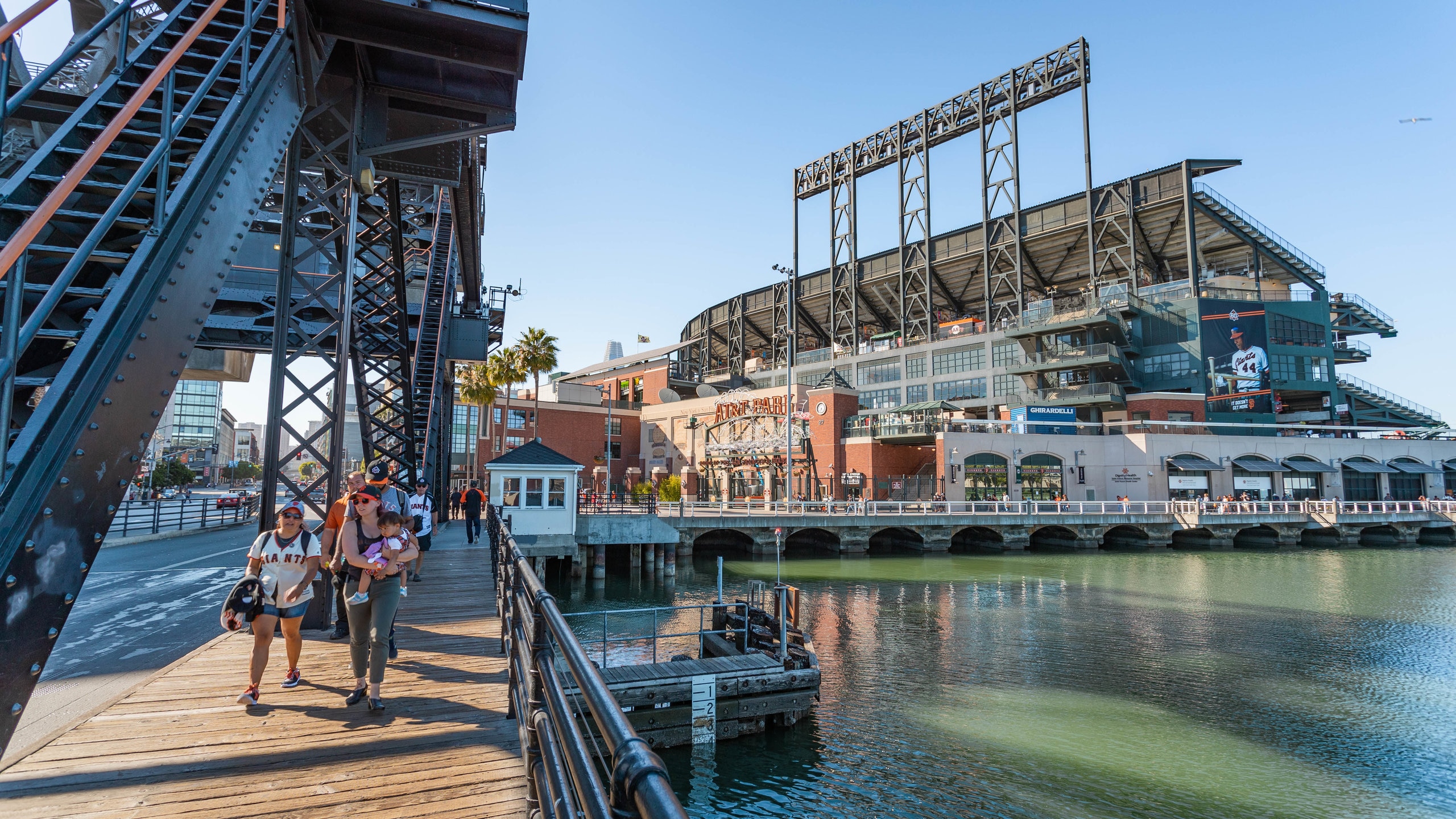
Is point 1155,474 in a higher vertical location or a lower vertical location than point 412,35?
lower

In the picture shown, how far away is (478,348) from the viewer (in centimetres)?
2564

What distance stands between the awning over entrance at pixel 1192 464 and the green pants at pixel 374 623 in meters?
57.9

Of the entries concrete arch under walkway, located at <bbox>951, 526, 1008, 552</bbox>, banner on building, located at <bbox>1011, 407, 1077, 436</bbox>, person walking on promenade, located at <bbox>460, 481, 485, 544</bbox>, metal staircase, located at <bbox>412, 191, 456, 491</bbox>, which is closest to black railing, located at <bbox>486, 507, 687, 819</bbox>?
metal staircase, located at <bbox>412, 191, 456, 491</bbox>

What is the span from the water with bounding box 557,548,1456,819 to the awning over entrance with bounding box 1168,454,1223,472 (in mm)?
23699

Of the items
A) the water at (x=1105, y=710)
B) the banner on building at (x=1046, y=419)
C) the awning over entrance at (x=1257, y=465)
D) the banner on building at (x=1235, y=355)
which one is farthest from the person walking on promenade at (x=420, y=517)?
the banner on building at (x=1235, y=355)

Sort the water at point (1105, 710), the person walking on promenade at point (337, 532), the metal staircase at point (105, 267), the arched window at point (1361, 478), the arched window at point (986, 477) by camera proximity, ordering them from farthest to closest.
→ the arched window at point (1361, 478), the arched window at point (986, 477), the water at point (1105, 710), the person walking on promenade at point (337, 532), the metal staircase at point (105, 267)

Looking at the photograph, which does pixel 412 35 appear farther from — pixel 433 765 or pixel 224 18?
pixel 433 765

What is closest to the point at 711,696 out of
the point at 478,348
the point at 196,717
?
the point at 196,717

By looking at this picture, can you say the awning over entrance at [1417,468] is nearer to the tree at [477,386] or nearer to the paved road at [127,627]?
the paved road at [127,627]

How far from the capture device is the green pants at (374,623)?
6.00 meters

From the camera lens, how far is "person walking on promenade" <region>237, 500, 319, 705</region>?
6477 mm

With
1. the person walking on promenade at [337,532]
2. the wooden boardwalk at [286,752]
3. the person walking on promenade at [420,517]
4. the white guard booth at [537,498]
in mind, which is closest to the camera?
the wooden boardwalk at [286,752]

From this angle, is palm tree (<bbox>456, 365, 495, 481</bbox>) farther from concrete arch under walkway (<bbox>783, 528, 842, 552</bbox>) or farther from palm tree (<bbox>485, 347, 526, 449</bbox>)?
concrete arch under walkway (<bbox>783, 528, 842, 552</bbox>)

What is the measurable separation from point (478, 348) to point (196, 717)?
2091 cm
